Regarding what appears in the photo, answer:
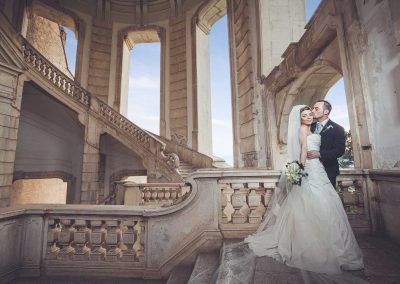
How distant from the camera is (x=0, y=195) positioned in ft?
23.5

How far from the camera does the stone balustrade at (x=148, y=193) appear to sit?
645 cm

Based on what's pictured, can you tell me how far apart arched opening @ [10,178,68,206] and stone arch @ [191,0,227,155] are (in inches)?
360

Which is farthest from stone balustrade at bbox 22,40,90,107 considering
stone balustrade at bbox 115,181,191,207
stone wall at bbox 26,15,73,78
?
stone wall at bbox 26,15,73,78

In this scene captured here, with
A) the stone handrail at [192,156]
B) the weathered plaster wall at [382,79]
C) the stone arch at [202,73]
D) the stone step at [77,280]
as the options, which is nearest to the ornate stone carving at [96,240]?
the stone step at [77,280]

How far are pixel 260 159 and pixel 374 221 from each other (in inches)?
175

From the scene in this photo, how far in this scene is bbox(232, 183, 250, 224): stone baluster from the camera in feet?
9.62

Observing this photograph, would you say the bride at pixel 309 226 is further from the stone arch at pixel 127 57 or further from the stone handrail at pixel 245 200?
the stone arch at pixel 127 57

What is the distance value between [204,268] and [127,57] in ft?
47.2

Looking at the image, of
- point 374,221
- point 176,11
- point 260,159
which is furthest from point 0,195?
point 176,11

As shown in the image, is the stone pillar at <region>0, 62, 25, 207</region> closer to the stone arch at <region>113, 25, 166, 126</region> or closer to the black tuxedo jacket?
the stone arch at <region>113, 25, 166, 126</region>

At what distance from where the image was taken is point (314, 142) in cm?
229

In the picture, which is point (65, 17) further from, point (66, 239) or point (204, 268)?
point (204, 268)

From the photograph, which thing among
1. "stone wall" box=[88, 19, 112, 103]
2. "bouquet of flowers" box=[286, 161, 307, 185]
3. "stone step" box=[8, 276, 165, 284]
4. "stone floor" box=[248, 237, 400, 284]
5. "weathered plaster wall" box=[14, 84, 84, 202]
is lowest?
"stone step" box=[8, 276, 165, 284]

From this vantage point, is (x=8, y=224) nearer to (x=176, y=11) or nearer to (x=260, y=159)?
(x=260, y=159)
